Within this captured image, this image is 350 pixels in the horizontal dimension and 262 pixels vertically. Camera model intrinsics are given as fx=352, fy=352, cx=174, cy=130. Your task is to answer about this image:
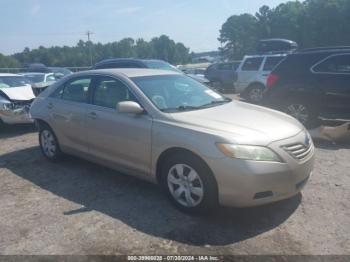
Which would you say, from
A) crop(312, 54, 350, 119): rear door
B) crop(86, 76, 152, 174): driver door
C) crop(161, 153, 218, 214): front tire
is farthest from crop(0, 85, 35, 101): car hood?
crop(312, 54, 350, 119): rear door

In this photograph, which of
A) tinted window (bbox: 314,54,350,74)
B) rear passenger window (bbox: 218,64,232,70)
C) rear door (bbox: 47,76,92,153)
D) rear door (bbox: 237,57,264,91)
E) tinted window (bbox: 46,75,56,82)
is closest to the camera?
rear door (bbox: 47,76,92,153)

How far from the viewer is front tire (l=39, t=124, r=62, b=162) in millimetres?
5852

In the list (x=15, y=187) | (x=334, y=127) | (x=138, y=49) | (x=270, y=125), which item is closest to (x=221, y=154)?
(x=270, y=125)

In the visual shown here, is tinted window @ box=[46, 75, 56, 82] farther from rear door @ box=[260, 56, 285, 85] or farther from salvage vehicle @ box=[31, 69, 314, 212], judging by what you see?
salvage vehicle @ box=[31, 69, 314, 212]

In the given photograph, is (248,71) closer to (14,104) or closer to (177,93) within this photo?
(14,104)

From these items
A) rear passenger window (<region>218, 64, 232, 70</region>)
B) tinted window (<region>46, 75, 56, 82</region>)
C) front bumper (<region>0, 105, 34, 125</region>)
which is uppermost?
rear passenger window (<region>218, 64, 232, 70</region>)

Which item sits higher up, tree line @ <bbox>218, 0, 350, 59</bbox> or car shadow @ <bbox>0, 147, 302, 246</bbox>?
tree line @ <bbox>218, 0, 350, 59</bbox>

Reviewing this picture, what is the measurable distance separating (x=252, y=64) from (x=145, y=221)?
37.1 ft

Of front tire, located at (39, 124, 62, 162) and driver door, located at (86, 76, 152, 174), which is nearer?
driver door, located at (86, 76, 152, 174)

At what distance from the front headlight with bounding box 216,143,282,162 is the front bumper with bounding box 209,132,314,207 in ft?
0.15

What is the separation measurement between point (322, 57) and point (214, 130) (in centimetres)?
494

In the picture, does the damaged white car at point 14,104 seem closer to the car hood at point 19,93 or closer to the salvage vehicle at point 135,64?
the car hood at point 19,93

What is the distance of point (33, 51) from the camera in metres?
65.7

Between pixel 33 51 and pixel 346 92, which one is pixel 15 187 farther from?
pixel 33 51
